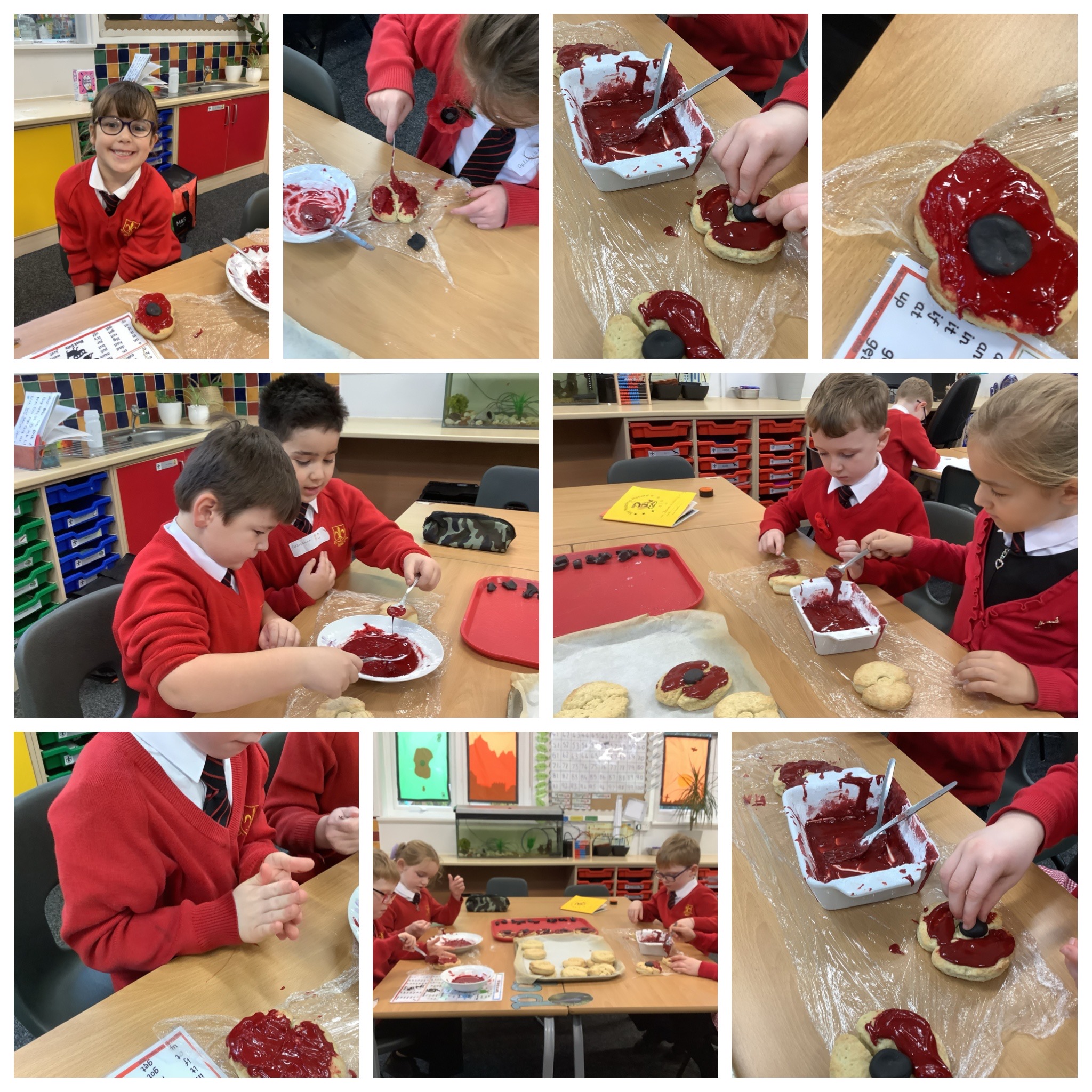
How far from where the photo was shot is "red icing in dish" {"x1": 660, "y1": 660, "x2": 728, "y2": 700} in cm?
107

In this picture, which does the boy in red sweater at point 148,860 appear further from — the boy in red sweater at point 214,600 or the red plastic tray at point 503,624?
the red plastic tray at point 503,624

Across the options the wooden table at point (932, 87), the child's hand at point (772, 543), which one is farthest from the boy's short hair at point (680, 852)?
the wooden table at point (932, 87)

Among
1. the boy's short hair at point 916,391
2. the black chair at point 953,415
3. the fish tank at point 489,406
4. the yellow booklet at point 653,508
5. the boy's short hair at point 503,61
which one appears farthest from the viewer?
the black chair at point 953,415

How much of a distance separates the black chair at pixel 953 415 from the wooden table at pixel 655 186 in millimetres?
2096

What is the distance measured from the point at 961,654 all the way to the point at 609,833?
61 centimetres

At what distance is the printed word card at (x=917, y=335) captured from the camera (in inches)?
36.8

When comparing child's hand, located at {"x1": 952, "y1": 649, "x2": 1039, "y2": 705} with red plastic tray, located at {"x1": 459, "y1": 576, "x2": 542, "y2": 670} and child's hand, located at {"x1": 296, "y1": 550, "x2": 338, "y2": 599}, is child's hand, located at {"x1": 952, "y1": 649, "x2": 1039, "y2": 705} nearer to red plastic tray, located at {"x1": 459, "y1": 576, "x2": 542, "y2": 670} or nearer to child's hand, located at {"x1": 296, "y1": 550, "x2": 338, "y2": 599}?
red plastic tray, located at {"x1": 459, "y1": 576, "x2": 542, "y2": 670}

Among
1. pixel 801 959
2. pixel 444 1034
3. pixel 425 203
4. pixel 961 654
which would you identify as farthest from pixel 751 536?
pixel 444 1034

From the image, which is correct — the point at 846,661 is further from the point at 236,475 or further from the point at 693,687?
the point at 236,475

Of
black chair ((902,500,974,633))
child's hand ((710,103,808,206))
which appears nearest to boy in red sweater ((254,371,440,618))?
child's hand ((710,103,808,206))

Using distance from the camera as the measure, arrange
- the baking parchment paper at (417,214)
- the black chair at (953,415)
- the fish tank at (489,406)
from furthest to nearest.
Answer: the black chair at (953,415)
the fish tank at (489,406)
the baking parchment paper at (417,214)

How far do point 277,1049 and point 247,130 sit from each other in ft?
4.37
